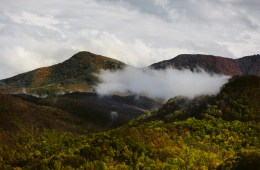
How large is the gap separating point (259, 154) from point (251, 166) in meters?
10.5

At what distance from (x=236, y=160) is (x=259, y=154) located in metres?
8.22

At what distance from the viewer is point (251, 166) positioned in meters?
182

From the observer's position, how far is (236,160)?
7648 inches

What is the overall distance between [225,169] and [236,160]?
5.13 metres

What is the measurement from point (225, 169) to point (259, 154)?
12.5m

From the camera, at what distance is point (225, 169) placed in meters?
193

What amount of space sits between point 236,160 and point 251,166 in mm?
12394

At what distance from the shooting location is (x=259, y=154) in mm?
191125

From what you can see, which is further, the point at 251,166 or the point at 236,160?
the point at 236,160

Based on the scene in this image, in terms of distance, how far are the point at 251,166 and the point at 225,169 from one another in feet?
42.2
